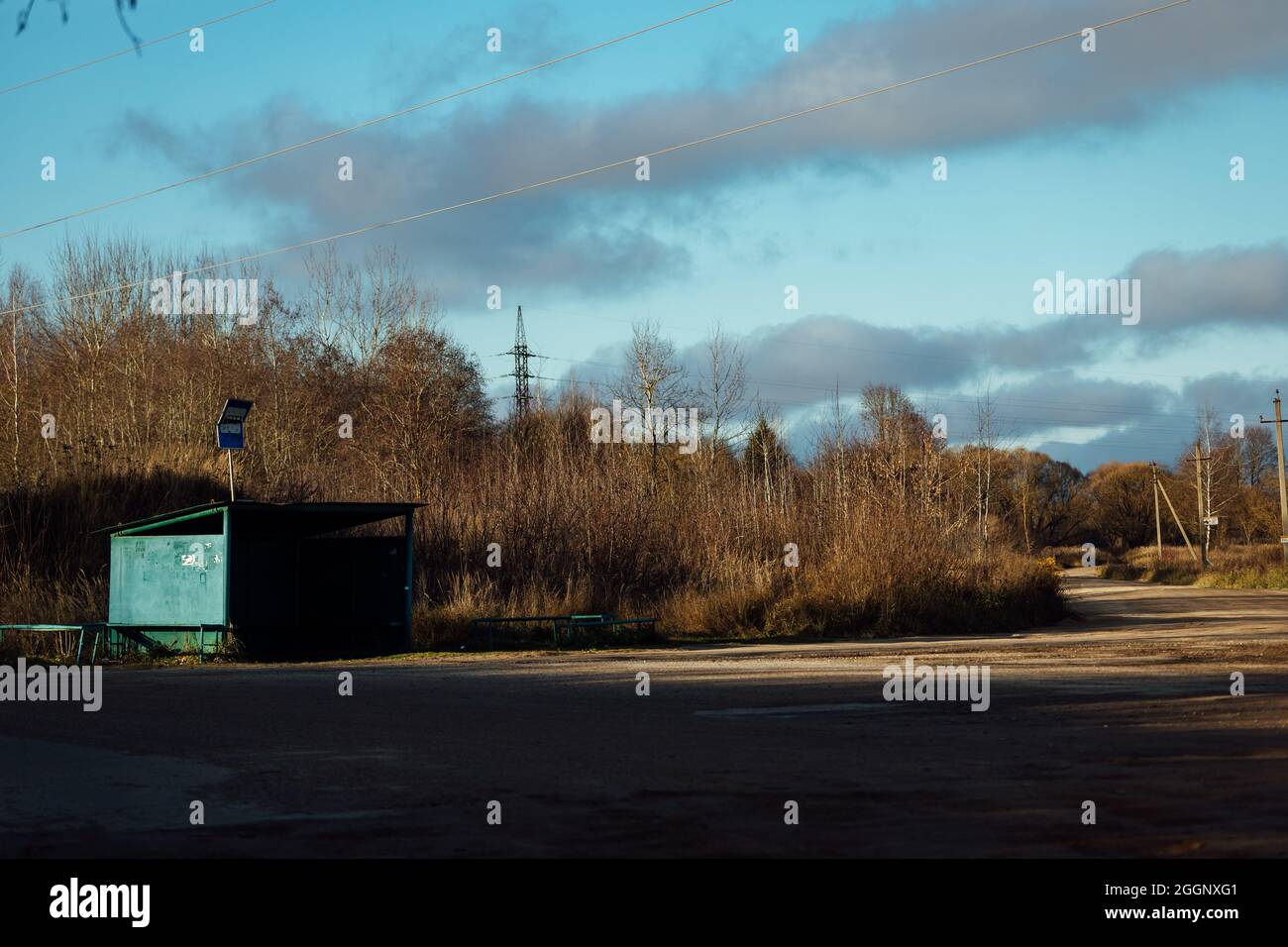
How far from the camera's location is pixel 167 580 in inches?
1029

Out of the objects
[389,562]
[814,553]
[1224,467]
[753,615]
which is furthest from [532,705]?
[1224,467]

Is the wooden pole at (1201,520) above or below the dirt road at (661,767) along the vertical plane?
above

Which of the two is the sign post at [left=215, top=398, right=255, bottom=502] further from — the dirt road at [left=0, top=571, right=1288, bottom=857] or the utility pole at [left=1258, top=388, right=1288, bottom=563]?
the utility pole at [left=1258, top=388, right=1288, bottom=563]

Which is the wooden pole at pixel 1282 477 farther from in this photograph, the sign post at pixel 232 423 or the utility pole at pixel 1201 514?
the sign post at pixel 232 423

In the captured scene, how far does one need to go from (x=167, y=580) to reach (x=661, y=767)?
60.5ft

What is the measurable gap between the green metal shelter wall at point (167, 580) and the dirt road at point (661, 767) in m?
5.78

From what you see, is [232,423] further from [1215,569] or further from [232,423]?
[1215,569]

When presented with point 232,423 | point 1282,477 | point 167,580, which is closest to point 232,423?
point 232,423

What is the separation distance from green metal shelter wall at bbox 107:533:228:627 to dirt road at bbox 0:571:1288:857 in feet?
19.0

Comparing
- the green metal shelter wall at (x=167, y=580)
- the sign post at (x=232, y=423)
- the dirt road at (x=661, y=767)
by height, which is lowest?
the dirt road at (x=661, y=767)

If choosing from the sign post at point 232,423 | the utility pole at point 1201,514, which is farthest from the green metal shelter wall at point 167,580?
the utility pole at point 1201,514

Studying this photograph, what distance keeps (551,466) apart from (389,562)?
1216 centimetres

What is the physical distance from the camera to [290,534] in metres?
28.6

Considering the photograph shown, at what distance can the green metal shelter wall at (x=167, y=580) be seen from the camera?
25.5 m
